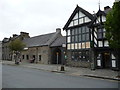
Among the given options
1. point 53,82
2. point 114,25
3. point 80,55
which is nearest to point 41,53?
point 80,55

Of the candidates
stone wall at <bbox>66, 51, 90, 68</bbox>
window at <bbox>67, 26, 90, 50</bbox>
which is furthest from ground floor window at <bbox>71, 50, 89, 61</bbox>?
window at <bbox>67, 26, 90, 50</bbox>

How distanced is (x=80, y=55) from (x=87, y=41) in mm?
2675

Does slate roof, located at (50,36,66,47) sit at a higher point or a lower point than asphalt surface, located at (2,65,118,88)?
higher

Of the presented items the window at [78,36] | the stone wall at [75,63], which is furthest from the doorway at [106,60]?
the window at [78,36]

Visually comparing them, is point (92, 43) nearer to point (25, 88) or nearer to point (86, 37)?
point (86, 37)

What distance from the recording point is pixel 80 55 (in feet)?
86.3

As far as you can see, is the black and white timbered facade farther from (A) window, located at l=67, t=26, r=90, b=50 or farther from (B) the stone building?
(B) the stone building

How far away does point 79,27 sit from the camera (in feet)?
88.2

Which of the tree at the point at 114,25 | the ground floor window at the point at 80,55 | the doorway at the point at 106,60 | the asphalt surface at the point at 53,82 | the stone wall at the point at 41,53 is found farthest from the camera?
the stone wall at the point at 41,53

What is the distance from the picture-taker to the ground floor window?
82.8 ft

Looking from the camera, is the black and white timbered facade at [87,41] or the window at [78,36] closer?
the black and white timbered facade at [87,41]

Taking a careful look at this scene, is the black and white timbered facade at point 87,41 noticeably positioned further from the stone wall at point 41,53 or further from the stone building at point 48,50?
the stone wall at point 41,53

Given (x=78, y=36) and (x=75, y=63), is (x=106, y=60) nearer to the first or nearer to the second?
(x=75, y=63)

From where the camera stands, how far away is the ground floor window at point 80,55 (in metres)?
25.2
